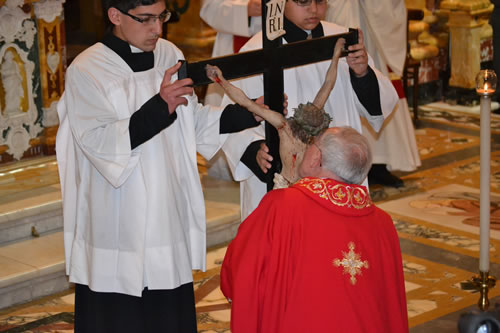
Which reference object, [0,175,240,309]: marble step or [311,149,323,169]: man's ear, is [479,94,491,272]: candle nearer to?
[311,149,323,169]: man's ear

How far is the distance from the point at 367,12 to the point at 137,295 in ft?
15.1

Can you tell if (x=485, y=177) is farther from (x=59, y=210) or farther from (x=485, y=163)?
(x=59, y=210)

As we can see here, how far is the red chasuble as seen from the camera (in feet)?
11.2

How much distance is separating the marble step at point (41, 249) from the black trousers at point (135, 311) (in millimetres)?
1756

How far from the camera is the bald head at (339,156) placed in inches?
133

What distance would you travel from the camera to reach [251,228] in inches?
138

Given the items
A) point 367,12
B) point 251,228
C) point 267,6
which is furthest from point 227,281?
point 367,12

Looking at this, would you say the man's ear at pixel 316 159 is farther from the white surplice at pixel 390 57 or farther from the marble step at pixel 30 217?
the white surplice at pixel 390 57

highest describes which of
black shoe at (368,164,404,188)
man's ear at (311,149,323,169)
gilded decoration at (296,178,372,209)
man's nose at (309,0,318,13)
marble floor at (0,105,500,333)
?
man's nose at (309,0,318,13)

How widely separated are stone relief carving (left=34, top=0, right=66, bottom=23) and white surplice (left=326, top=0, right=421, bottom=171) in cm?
243

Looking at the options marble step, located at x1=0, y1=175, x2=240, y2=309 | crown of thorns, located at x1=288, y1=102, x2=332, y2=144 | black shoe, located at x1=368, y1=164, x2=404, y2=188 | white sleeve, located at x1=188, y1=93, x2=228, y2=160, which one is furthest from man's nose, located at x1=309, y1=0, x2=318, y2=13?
black shoe, located at x1=368, y1=164, x2=404, y2=188

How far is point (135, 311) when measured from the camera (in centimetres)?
394

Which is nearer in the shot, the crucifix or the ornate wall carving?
the crucifix

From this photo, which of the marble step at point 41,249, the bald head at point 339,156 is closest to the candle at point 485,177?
the bald head at point 339,156
